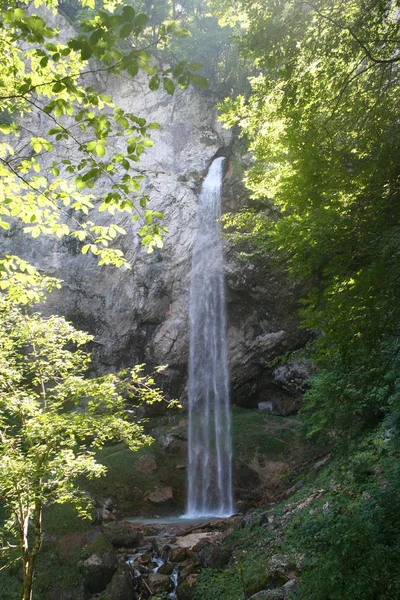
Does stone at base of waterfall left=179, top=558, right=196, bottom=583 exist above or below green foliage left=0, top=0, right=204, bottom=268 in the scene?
below

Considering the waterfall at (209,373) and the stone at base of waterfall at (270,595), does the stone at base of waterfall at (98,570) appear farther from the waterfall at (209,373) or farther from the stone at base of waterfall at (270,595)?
the waterfall at (209,373)

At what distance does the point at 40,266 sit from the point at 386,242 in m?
18.5

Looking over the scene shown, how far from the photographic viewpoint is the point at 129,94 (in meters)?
23.4

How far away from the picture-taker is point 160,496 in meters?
13.1

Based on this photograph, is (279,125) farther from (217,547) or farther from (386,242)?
(217,547)

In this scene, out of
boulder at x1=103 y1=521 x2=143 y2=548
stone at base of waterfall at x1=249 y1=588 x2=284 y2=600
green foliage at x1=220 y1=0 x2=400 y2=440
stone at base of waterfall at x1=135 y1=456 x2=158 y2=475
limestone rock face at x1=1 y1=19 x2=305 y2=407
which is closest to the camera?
green foliage at x1=220 y1=0 x2=400 y2=440

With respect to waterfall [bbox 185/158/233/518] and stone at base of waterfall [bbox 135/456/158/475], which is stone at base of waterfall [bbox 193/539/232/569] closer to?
waterfall [bbox 185/158/233/518]

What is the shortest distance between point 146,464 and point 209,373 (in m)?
4.80

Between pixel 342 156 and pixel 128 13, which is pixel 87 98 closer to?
pixel 128 13

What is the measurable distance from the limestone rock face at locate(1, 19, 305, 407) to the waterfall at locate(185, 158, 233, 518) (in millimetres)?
443

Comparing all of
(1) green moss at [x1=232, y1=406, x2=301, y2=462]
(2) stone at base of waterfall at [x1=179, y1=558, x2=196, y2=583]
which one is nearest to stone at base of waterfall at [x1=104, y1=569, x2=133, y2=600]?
(2) stone at base of waterfall at [x1=179, y1=558, x2=196, y2=583]

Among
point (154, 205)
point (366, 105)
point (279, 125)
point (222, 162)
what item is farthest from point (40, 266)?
point (366, 105)

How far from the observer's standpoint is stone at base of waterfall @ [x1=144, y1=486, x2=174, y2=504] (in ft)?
42.2

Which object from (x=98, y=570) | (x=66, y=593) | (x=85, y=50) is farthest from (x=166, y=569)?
(x=85, y=50)
